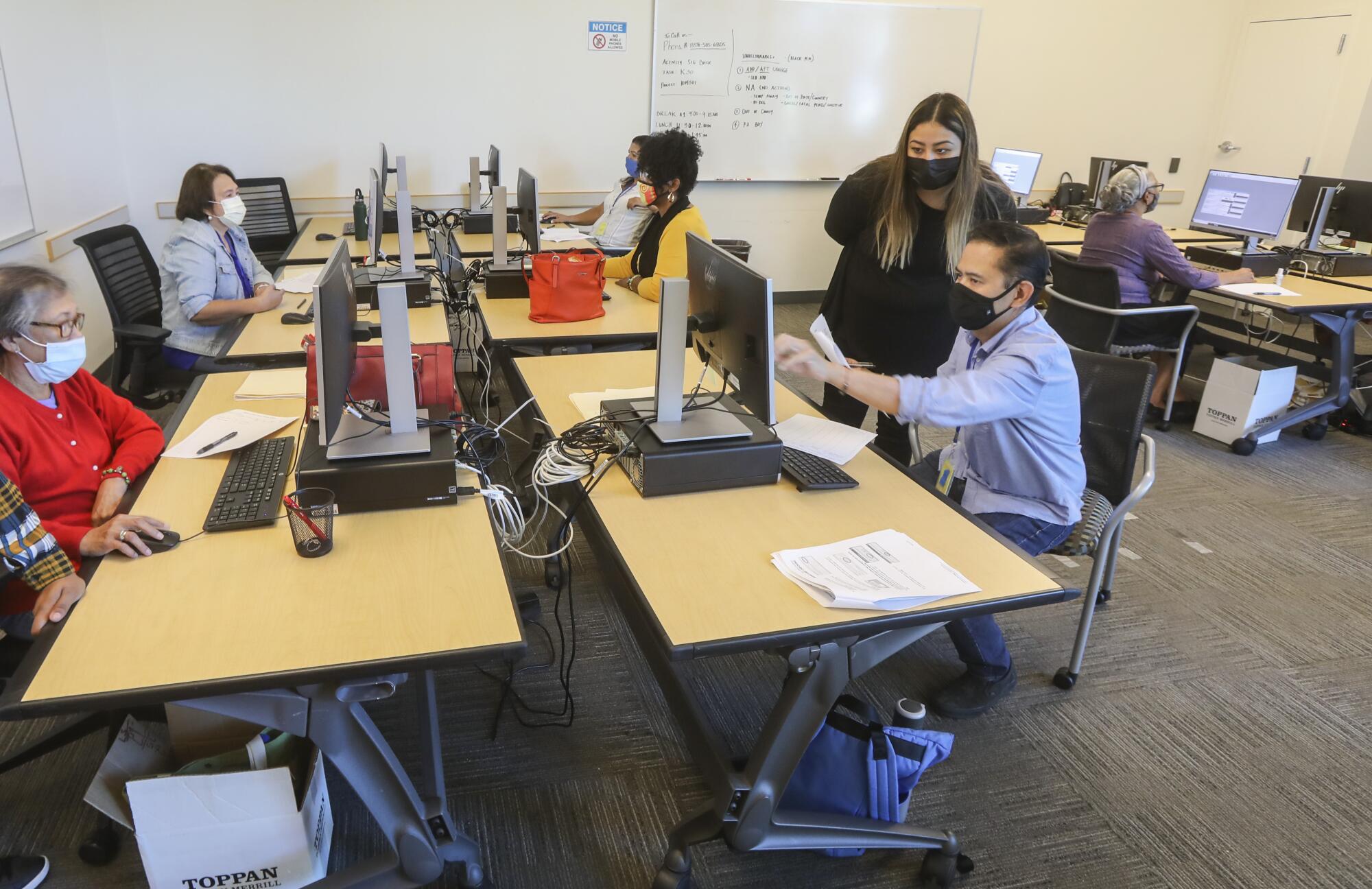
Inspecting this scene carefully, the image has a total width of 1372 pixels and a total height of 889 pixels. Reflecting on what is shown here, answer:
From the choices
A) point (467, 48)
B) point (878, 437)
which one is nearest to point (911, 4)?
point (467, 48)

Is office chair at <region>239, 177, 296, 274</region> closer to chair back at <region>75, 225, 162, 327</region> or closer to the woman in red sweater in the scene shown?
chair back at <region>75, 225, 162, 327</region>

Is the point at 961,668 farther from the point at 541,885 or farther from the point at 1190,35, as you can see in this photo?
the point at 1190,35

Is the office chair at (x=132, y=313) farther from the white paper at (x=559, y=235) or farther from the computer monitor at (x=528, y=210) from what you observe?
the white paper at (x=559, y=235)

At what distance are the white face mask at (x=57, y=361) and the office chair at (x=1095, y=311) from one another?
3421 millimetres

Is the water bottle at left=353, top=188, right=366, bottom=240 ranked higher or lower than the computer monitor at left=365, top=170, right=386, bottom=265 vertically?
lower

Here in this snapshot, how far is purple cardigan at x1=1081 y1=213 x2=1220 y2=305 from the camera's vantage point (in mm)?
3908

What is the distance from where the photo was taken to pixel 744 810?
5.10 ft

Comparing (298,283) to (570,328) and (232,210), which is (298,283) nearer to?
(232,210)

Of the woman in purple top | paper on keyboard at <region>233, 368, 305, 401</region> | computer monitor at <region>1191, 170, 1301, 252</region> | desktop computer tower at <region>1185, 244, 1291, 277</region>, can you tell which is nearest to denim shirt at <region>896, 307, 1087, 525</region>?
paper on keyboard at <region>233, 368, 305, 401</region>

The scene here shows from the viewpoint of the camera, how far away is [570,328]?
2846mm

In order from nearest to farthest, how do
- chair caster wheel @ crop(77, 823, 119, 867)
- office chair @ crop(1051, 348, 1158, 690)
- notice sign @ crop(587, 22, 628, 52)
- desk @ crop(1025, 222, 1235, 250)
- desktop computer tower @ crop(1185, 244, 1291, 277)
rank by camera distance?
chair caster wheel @ crop(77, 823, 119, 867)
office chair @ crop(1051, 348, 1158, 690)
desktop computer tower @ crop(1185, 244, 1291, 277)
desk @ crop(1025, 222, 1235, 250)
notice sign @ crop(587, 22, 628, 52)

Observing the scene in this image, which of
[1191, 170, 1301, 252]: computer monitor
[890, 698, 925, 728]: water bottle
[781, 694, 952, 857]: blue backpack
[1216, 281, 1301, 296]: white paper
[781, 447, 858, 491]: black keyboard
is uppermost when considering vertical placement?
[1191, 170, 1301, 252]: computer monitor

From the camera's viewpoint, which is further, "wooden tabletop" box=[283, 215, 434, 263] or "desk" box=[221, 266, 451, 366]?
"wooden tabletop" box=[283, 215, 434, 263]

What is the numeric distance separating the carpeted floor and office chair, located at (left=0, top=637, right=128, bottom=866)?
0.13 ft
